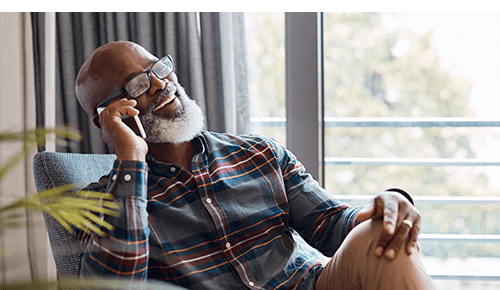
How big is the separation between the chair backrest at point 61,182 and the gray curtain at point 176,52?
0.55 m

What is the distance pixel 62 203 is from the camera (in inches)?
13.0

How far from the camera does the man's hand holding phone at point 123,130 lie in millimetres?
1025

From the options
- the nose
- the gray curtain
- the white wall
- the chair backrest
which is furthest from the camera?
the gray curtain

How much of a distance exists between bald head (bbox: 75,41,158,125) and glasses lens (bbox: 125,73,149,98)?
0.02m

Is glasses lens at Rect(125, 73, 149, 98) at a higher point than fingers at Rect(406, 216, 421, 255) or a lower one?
higher

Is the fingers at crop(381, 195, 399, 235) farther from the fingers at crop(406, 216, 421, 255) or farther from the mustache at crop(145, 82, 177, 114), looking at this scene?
the mustache at crop(145, 82, 177, 114)

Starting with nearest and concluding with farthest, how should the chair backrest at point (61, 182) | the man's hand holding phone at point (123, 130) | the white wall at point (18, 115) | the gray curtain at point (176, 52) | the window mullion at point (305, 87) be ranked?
the man's hand holding phone at point (123, 130), the chair backrest at point (61, 182), the white wall at point (18, 115), the gray curtain at point (176, 52), the window mullion at point (305, 87)

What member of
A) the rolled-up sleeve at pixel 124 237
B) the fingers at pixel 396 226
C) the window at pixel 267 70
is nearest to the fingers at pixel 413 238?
the fingers at pixel 396 226

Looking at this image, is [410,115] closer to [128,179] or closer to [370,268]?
[370,268]

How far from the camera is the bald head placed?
124 cm

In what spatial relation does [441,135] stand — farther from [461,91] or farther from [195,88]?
[195,88]

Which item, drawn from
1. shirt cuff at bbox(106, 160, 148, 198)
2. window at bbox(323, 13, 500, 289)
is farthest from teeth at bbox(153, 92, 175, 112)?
window at bbox(323, 13, 500, 289)

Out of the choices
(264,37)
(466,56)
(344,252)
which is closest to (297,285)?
(344,252)

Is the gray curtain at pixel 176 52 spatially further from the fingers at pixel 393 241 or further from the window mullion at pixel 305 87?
the fingers at pixel 393 241
